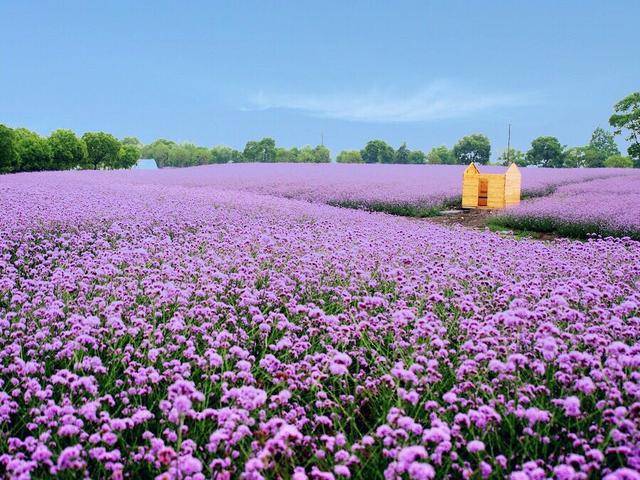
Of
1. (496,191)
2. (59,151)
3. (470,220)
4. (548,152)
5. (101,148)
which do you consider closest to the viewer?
(470,220)

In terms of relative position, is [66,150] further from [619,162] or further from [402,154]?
[619,162]

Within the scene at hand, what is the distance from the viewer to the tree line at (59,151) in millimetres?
43188

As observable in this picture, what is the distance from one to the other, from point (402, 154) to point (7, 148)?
5123 cm

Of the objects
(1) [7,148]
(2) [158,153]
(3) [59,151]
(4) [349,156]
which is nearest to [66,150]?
(3) [59,151]

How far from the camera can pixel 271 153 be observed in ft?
259

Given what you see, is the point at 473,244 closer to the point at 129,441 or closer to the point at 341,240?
the point at 341,240

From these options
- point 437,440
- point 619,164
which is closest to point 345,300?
point 437,440

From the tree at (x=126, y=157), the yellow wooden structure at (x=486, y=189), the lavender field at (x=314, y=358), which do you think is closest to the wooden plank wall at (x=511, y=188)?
the yellow wooden structure at (x=486, y=189)

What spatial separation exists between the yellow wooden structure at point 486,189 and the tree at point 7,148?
3725 centimetres

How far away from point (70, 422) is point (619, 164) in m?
82.7

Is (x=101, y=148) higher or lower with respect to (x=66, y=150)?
higher

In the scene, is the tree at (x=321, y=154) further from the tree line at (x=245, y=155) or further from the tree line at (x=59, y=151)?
the tree line at (x=59, y=151)

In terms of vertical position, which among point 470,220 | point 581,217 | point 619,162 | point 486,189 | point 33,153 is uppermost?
point 33,153

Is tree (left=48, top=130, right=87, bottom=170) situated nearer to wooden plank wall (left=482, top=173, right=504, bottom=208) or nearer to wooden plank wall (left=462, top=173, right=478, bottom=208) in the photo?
wooden plank wall (left=462, top=173, right=478, bottom=208)
